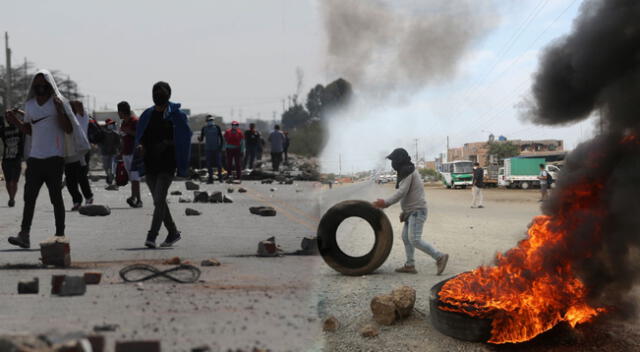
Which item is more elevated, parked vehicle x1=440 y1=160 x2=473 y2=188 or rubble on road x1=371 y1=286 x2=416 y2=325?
parked vehicle x1=440 y1=160 x2=473 y2=188

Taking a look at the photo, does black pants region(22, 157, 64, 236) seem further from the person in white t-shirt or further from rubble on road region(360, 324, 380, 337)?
rubble on road region(360, 324, 380, 337)

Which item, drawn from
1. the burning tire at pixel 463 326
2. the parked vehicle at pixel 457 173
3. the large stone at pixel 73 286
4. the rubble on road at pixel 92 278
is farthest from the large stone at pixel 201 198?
the parked vehicle at pixel 457 173

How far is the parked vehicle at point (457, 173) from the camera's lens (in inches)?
1362

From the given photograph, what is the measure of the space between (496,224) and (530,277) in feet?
34.3

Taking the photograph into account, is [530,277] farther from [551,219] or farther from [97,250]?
[97,250]

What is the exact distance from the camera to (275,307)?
5176 millimetres

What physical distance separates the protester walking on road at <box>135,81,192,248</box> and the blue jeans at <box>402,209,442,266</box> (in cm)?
283

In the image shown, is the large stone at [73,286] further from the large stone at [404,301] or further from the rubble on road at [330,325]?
the large stone at [404,301]

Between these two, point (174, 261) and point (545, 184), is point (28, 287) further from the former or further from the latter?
point (545, 184)

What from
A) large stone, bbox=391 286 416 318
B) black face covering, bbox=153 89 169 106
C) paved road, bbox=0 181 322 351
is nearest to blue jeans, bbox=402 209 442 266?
paved road, bbox=0 181 322 351

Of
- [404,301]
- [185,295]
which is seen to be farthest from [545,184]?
[185,295]

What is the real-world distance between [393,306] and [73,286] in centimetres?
264

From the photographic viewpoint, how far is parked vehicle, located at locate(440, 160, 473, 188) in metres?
34.6

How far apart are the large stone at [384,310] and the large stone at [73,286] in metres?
2.43
